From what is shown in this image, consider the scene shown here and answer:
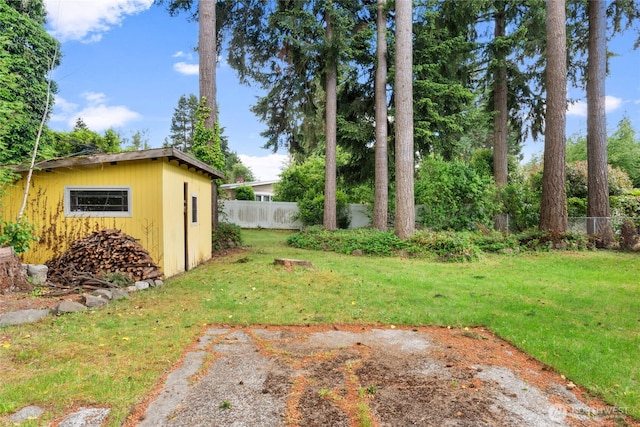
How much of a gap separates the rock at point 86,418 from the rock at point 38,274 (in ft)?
14.9

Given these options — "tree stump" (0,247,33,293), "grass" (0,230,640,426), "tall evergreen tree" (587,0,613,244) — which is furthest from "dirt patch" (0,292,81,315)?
"tall evergreen tree" (587,0,613,244)

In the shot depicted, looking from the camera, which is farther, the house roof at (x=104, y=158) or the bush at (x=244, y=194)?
the bush at (x=244, y=194)

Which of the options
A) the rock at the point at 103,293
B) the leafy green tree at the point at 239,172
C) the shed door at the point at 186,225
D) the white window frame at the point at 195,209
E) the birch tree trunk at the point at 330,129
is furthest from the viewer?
the leafy green tree at the point at 239,172

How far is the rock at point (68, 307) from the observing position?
4.57 meters

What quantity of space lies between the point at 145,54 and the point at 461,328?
17.6 m

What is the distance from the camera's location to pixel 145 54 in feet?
53.8

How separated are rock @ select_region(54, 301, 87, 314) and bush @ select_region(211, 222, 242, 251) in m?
6.49

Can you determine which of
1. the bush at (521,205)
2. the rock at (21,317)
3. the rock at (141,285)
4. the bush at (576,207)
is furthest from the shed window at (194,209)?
the bush at (576,207)

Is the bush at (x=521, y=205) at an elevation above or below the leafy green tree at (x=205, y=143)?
below

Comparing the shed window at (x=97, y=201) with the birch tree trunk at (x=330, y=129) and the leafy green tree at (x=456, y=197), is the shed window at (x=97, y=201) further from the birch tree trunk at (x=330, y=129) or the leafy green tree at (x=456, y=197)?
the leafy green tree at (x=456, y=197)

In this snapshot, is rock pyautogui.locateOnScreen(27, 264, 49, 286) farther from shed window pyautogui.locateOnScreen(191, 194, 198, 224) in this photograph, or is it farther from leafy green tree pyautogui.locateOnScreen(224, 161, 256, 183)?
leafy green tree pyautogui.locateOnScreen(224, 161, 256, 183)

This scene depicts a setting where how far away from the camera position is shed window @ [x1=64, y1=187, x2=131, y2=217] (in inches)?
274

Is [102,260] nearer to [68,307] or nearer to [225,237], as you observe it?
[68,307]

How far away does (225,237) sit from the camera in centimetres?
1180
